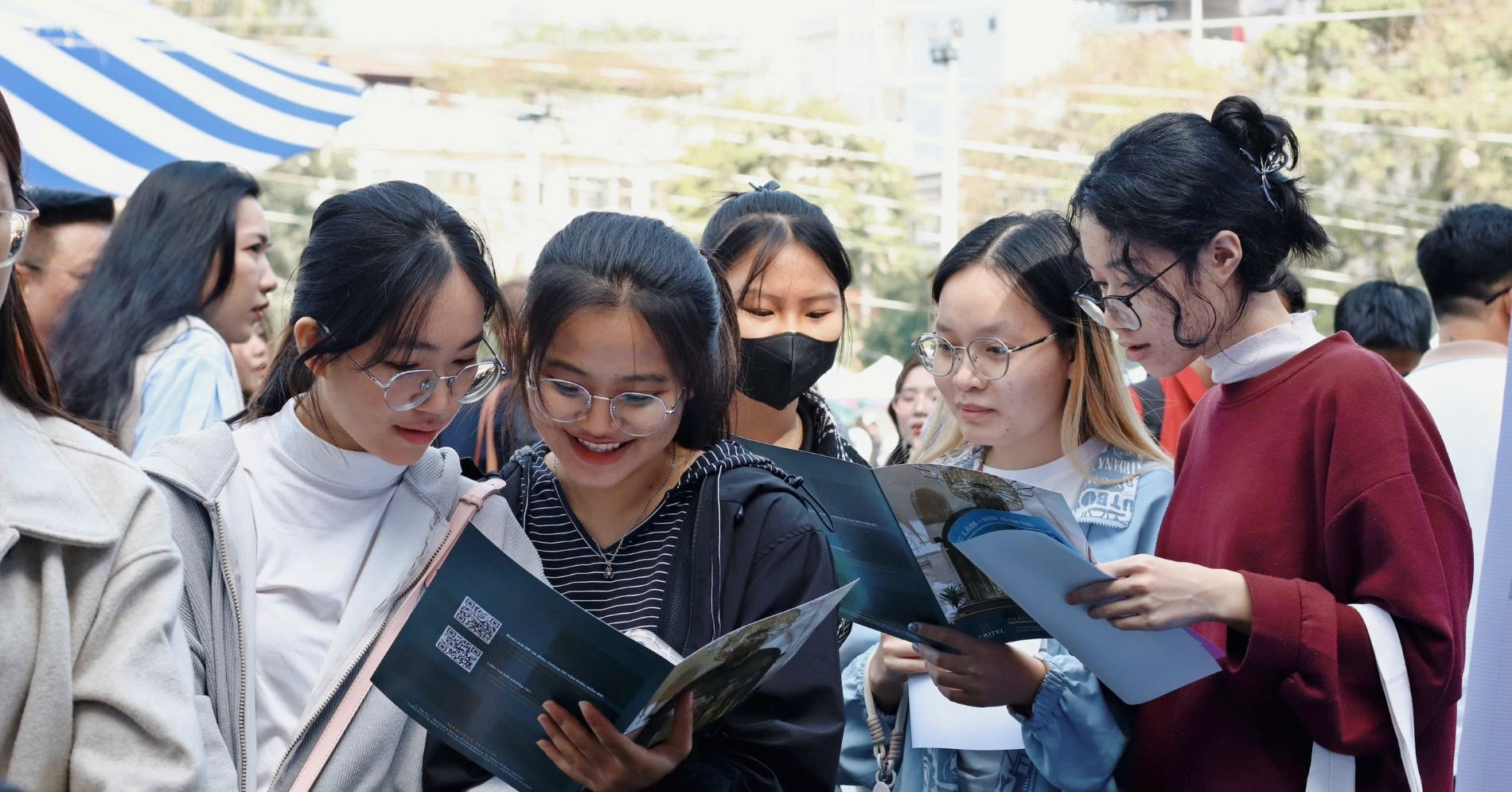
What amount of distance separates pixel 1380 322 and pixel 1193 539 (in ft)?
11.4

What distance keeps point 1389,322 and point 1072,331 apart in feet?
10.1

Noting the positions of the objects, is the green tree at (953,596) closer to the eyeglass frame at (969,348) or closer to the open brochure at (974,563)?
the open brochure at (974,563)

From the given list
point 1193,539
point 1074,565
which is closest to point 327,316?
point 1074,565

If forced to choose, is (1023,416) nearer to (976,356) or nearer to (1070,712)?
(976,356)

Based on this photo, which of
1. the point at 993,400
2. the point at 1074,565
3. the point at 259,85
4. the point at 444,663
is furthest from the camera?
the point at 259,85

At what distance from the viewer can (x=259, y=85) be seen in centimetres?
820

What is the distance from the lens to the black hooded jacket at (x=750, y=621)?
6.40ft

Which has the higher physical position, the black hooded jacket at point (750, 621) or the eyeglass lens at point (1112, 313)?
the eyeglass lens at point (1112, 313)

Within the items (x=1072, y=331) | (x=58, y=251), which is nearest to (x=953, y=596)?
(x=1072, y=331)

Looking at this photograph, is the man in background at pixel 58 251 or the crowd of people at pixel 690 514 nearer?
the crowd of people at pixel 690 514

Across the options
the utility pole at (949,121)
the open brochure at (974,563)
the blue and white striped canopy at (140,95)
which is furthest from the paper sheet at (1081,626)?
the utility pole at (949,121)

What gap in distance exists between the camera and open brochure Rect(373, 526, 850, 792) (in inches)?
67.6

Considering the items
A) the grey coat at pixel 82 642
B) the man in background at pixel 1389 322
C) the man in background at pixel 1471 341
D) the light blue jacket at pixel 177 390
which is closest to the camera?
the grey coat at pixel 82 642

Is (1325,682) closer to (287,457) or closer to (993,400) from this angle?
(993,400)
